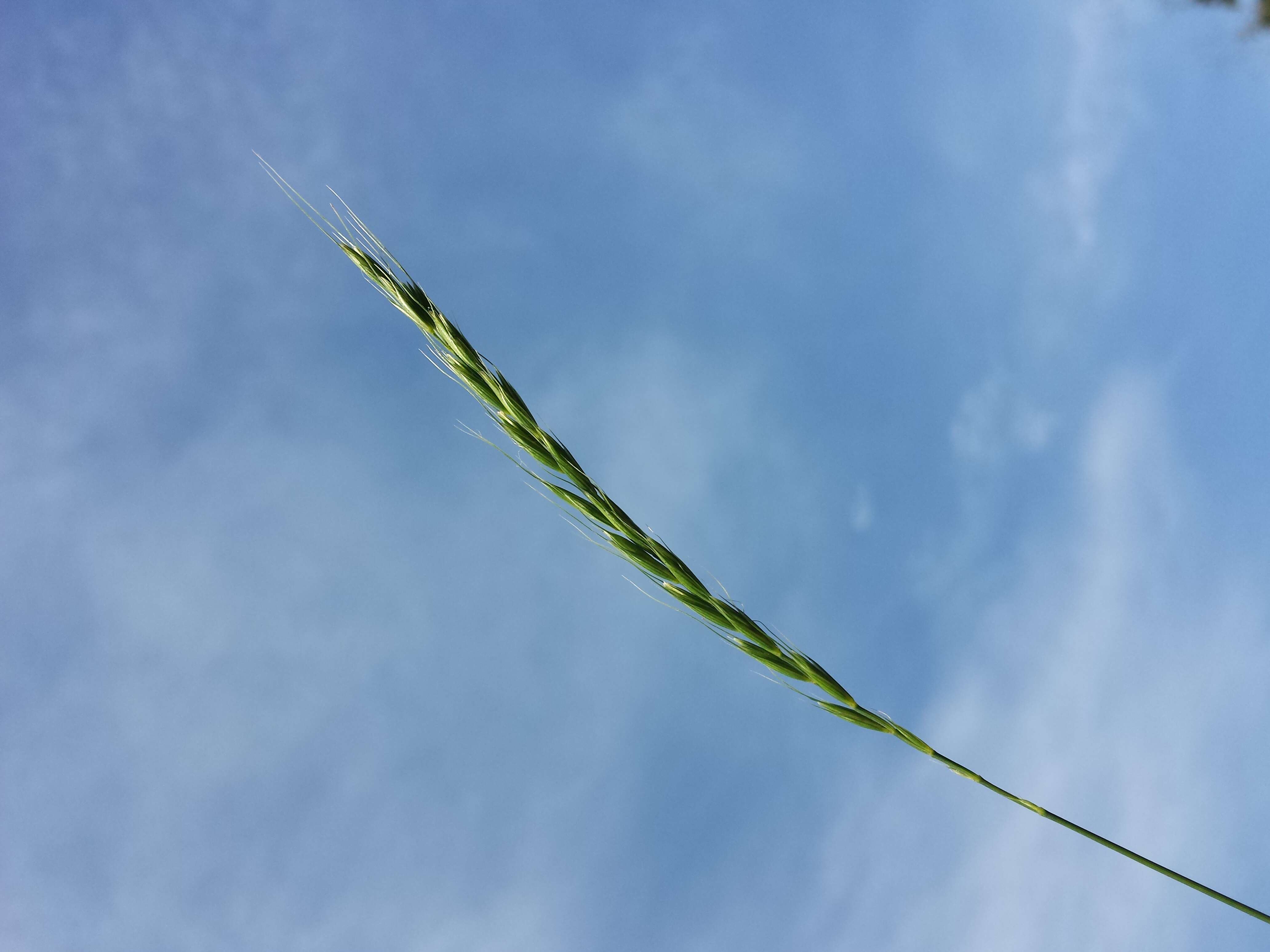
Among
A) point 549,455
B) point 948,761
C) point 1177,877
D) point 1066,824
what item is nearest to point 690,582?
point 549,455

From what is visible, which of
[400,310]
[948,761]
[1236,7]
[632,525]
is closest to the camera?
[948,761]

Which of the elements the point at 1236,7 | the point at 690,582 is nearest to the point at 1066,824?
the point at 690,582

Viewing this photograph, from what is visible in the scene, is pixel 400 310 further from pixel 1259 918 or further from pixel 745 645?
pixel 1259 918

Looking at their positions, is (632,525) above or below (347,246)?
below

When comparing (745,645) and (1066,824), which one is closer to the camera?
(1066,824)

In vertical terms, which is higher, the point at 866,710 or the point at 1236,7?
the point at 1236,7

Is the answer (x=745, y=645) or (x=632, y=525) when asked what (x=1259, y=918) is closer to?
(x=745, y=645)

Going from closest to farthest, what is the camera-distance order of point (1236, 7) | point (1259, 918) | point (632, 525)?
point (1259, 918) < point (632, 525) < point (1236, 7)

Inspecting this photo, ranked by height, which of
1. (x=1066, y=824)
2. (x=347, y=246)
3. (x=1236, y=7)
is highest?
(x=1236, y=7)

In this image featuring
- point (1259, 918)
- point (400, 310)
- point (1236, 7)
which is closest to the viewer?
point (1259, 918)
